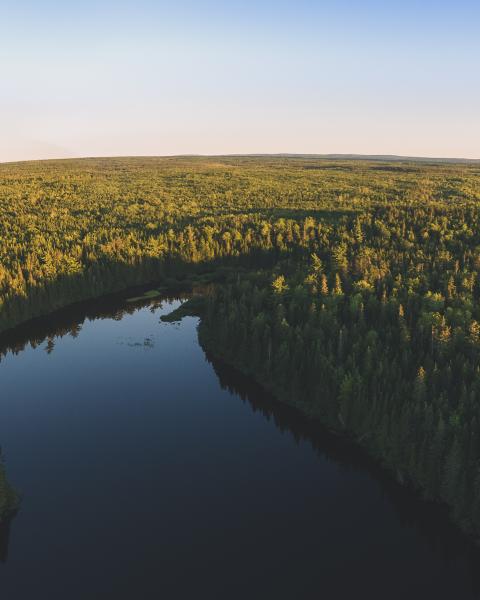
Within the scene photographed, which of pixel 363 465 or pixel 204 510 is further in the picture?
pixel 363 465

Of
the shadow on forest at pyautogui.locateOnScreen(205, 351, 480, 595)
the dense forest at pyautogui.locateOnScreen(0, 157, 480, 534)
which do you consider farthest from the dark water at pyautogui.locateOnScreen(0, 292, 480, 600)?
the dense forest at pyautogui.locateOnScreen(0, 157, 480, 534)

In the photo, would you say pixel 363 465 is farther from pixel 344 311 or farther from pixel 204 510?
pixel 344 311

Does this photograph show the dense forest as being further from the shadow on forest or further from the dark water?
the dark water

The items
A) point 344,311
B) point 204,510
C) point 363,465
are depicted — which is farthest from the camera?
point 344,311

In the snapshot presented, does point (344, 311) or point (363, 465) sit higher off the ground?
point (344, 311)

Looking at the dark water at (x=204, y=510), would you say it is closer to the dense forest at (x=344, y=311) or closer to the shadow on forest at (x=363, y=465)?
the shadow on forest at (x=363, y=465)

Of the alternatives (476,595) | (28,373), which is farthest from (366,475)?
(28,373)

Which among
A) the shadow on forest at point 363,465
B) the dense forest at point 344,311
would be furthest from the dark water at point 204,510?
the dense forest at point 344,311

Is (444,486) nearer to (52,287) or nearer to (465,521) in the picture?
(465,521)

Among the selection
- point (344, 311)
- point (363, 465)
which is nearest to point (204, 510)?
point (363, 465)
